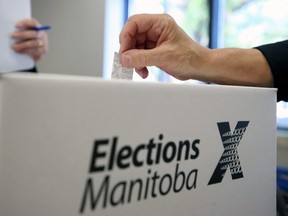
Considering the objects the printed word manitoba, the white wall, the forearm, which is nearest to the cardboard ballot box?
the printed word manitoba

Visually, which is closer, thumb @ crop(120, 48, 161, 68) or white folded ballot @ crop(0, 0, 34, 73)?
white folded ballot @ crop(0, 0, 34, 73)

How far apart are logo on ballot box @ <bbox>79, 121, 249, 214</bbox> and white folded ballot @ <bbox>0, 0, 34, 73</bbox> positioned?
0.13m

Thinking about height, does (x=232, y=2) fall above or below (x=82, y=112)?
above

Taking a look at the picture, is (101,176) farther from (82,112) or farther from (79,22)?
(79,22)

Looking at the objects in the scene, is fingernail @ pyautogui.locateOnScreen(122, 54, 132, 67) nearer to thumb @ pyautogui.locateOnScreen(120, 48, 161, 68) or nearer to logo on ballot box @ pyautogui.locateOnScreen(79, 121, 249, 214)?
thumb @ pyautogui.locateOnScreen(120, 48, 161, 68)

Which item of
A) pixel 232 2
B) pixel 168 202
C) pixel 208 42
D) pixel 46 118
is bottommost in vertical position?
pixel 168 202

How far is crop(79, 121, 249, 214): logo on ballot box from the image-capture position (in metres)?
0.26

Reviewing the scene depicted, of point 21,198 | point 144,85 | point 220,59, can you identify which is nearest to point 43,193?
point 21,198

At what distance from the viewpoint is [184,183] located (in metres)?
0.33

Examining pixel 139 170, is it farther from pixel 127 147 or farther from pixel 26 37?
pixel 26 37

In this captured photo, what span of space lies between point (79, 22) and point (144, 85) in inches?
94.4

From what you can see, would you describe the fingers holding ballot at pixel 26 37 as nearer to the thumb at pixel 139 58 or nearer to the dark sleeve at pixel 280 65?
the thumb at pixel 139 58

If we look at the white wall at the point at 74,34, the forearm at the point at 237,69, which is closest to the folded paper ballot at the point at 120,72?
the forearm at the point at 237,69

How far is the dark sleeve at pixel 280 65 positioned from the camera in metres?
0.55
